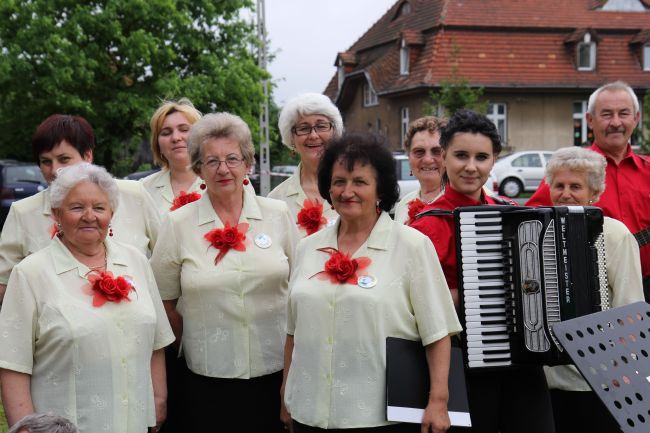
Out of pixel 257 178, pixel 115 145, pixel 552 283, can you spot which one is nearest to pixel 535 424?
pixel 552 283

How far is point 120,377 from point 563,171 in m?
2.57

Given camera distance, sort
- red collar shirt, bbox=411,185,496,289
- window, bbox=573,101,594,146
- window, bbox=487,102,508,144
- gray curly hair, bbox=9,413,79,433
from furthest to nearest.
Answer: window, bbox=573,101,594,146
window, bbox=487,102,508,144
red collar shirt, bbox=411,185,496,289
gray curly hair, bbox=9,413,79,433

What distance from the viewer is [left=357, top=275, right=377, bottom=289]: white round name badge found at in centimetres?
360

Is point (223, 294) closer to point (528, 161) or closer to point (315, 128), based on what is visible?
point (315, 128)

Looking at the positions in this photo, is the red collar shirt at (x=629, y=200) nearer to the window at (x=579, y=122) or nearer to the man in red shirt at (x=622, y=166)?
the man in red shirt at (x=622, y=166)

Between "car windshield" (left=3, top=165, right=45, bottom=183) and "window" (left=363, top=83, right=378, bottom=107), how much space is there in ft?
79.4

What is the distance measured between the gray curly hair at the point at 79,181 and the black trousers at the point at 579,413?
252 cm

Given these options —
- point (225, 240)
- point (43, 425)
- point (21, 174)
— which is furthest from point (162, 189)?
point (21, 174)

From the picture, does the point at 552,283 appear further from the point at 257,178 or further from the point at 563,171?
the point at 257,178

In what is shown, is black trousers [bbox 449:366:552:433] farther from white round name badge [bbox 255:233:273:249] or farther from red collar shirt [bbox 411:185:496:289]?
white round name badge [bbox 255:233:273:249]

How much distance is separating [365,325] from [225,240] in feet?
3.41

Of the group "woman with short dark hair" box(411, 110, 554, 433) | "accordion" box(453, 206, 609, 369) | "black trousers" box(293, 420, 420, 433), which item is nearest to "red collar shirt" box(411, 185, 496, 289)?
"woman with short dark hair" box(411, 110, 554, 433)

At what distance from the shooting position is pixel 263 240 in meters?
4.35

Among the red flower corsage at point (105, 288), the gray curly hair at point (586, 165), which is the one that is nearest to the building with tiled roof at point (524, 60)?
the gray curly hair at point (586, 165)
